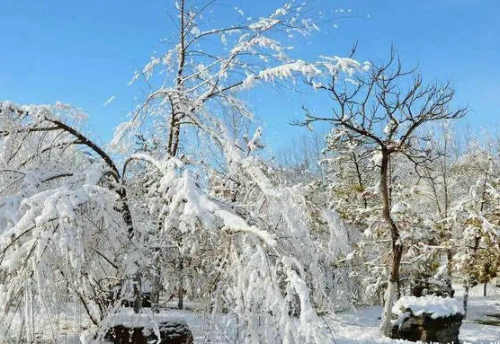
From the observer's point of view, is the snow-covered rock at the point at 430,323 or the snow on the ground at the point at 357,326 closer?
the snow on the ground at the point at 357,326

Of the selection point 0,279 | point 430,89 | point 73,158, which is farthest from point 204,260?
point 430,89

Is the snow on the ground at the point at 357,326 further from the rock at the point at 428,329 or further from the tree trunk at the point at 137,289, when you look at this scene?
the tree trunk at the point at 137,289

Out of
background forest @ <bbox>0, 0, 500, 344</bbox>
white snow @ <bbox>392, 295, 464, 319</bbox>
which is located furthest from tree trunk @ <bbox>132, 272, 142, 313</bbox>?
white snow @ <bbox>392, 295, 464, 319</bbox>

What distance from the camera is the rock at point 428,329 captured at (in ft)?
37.1

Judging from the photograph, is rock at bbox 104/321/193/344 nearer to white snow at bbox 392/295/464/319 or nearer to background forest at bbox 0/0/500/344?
background forest at bbox 0/0/500/344

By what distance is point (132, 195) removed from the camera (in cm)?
490

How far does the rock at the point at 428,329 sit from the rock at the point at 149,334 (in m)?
7.70

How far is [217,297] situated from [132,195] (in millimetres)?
1845

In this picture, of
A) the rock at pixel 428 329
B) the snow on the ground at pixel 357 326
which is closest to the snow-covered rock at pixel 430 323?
the rock at pixel 428 329

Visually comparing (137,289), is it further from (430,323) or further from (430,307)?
(430,307)

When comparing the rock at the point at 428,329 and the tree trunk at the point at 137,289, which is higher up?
the tree trunk at the point at 137,289

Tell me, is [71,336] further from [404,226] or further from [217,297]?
[404,226]

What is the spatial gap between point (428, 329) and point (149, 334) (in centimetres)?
869

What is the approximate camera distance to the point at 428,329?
11359 mm
